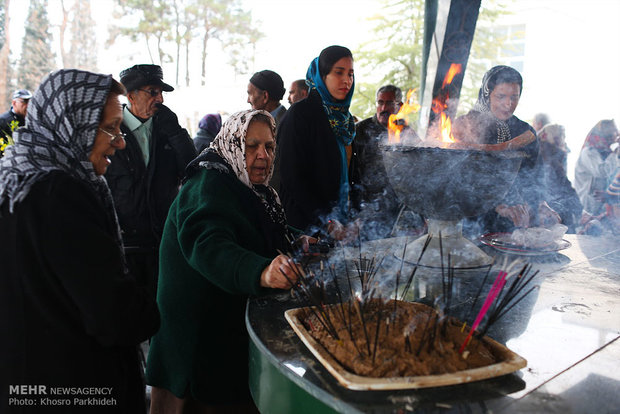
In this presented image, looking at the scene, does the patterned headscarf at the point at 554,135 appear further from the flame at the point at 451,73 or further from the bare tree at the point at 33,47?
the bare tree at the point at 33,47

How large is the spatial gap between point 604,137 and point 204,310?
618 cm

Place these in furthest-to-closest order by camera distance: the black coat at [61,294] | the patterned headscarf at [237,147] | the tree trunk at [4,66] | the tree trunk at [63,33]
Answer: the tree trunk at [63,33], the tree trunk at [4,66], the patterned headscarf at [237,147], the black coat at [61,294]

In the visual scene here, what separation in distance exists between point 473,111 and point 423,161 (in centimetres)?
148

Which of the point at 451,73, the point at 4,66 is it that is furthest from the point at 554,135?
the point at 4,66

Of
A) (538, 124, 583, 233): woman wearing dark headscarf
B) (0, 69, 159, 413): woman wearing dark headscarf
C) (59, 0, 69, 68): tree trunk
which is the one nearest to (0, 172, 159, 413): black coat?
(0, 69, 159, 413): woman wearing dark headscarf

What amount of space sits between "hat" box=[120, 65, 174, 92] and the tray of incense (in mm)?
2775

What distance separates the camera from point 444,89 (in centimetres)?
585

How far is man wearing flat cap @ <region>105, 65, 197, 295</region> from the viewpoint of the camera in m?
3.20

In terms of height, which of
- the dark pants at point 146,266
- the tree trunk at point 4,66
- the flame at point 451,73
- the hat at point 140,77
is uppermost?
the tree trunk at point 4,66

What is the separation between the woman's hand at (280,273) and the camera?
1.44 metres

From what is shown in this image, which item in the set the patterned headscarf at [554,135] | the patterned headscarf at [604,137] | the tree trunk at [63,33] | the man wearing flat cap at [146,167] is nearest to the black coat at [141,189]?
→ the man wearing flat cap at [146,167]

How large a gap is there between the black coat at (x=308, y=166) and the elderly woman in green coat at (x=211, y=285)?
102 cm

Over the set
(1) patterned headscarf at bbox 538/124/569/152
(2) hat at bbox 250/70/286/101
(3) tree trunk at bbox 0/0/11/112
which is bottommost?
(1) patterned headscarf at bbox 538/124/569/152

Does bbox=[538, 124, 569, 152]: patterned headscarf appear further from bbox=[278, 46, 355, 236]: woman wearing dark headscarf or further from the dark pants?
the dark pants
